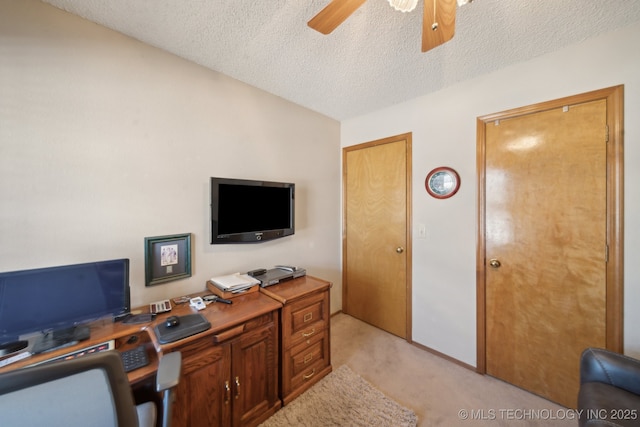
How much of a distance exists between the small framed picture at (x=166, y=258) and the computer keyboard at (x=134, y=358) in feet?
1.61

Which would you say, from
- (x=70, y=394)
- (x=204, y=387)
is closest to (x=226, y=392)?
(x=204, y=387)

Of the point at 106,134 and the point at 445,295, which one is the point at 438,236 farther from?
the point at 106,134

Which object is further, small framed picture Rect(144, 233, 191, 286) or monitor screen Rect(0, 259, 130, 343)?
small framed picture Rect(144, 233, 191, 286)

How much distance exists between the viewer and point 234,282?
69.5 inches

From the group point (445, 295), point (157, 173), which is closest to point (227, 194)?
point (157, 173)

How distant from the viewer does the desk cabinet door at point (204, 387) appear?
1.20 meters

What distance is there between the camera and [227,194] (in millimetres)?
1847

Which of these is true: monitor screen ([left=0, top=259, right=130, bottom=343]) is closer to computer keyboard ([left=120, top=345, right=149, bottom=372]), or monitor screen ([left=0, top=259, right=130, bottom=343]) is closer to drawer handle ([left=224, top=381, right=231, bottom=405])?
computer keyboard ([left=120, top=345, right=149, bottom=372])

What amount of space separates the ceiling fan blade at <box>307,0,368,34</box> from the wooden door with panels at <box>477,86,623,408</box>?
61.1 inches

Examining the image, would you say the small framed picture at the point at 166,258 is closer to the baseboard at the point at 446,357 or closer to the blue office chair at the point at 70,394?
the blue office chair at the point at 70,394

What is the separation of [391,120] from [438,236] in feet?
4.28

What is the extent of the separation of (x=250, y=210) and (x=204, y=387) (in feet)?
3.97

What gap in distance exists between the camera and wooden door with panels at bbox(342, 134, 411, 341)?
244 cm

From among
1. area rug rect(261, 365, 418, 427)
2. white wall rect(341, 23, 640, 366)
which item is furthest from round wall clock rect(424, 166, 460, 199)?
area rug rect(261, 365, 418, 427)
